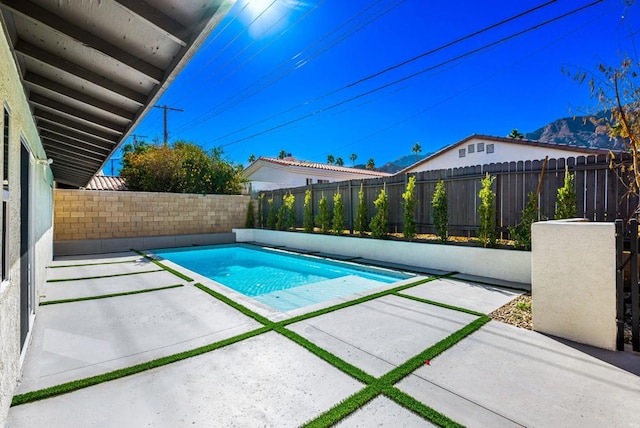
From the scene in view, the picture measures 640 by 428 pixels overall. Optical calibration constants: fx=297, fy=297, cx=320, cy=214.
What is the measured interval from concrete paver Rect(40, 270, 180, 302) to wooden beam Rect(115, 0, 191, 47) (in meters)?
4.57

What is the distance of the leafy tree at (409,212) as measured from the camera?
775 centimetres

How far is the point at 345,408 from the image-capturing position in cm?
215

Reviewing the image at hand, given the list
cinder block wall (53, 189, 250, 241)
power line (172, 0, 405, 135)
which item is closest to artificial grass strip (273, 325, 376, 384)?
power line (172, 0, 405, 135)

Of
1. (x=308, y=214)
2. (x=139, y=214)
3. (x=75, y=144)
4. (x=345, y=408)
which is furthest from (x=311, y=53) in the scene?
(x=345, y=408)

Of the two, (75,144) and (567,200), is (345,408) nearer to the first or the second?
(567,200)

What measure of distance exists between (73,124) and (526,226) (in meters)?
8.65

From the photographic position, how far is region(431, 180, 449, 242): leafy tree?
7160 mm

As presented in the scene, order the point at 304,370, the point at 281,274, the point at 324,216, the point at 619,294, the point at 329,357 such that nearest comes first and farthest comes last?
the point at 304,370
the point at 329,357
the point at 619,294
the point at 281,274
the point at 324,216

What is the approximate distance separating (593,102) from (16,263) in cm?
728

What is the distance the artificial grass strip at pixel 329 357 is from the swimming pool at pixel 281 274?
1656 mm

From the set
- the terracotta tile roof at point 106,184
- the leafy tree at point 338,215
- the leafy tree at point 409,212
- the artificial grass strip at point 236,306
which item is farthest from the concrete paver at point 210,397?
the terracotta tile roof at point 106,184

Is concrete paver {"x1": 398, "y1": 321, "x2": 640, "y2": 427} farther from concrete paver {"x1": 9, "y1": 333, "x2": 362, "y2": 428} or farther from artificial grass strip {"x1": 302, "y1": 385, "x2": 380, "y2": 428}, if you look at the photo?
concrete paver {"x1": 9, "y1": 333, "x2": 362, "y2": 428}

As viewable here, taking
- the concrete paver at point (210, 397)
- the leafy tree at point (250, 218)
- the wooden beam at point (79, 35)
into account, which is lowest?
the concrete paver at point (210, 397)

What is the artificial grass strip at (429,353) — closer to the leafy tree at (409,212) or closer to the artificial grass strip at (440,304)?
the artificial grass strip at (440,304)
